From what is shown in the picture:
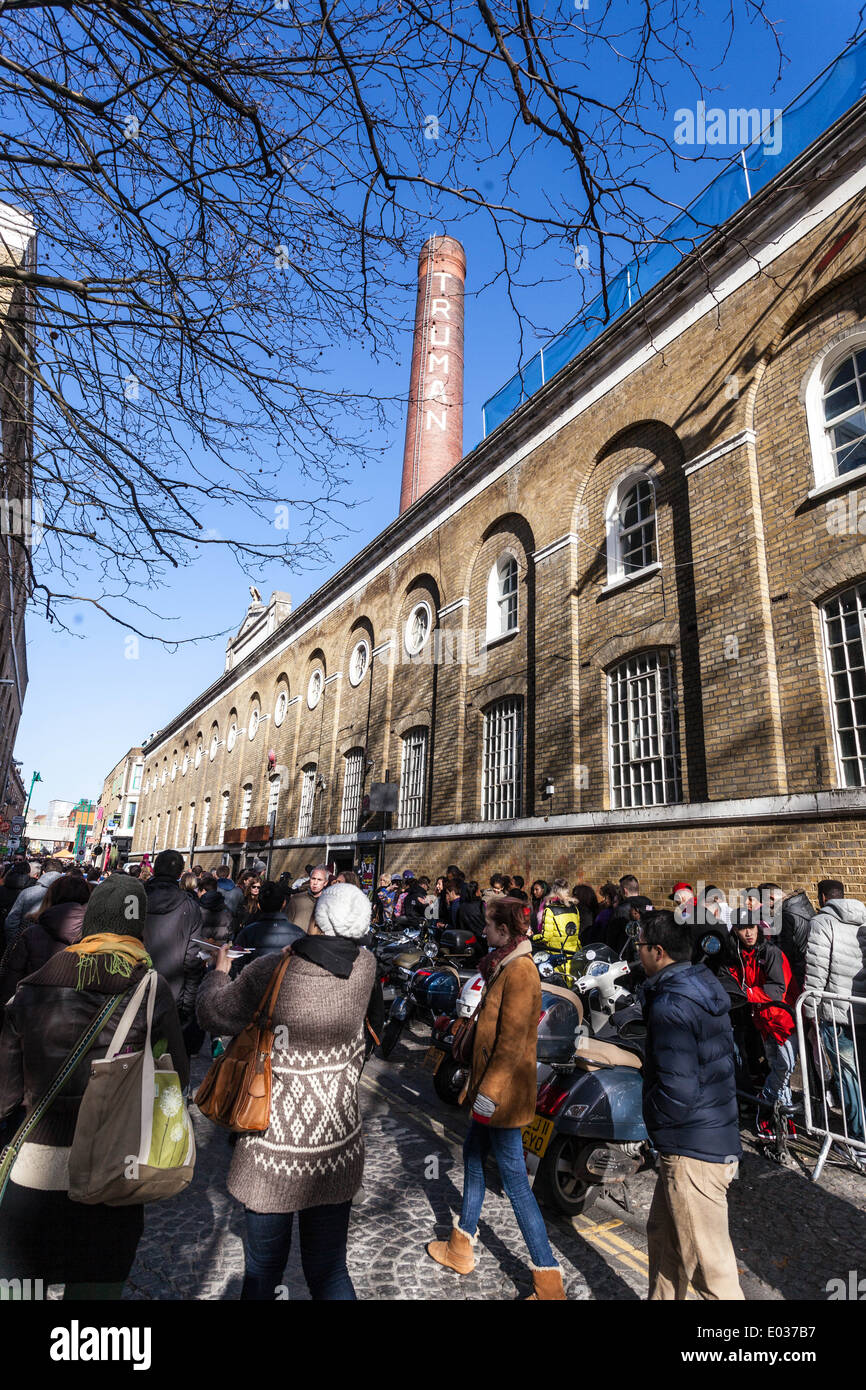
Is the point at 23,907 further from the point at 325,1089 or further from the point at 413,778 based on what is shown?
the point at 413,778

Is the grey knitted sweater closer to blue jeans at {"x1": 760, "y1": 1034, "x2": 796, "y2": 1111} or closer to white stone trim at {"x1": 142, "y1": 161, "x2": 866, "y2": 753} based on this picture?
white stone trim at {"x1": 142, "y1": 161, "x2": 866, "y2": 753}

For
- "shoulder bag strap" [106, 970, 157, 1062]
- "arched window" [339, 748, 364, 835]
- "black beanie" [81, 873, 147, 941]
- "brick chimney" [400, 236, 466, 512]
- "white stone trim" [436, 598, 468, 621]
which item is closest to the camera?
"shoulder bag strap" [106, 970, 157, 1062]

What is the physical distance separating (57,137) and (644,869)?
32.6 ft

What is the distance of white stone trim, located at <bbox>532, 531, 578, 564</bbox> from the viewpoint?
1306 cm

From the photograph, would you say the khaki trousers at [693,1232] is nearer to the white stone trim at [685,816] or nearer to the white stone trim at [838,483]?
the white stone trim at [685,816]

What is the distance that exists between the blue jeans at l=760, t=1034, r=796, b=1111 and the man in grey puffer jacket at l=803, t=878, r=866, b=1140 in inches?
12.0

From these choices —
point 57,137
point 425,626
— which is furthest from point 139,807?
point 57,137

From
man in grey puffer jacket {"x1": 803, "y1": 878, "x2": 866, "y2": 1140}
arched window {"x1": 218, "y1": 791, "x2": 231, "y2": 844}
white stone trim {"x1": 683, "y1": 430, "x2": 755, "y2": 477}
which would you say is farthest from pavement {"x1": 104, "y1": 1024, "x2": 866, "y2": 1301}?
arched window {"x1": 218, "y1": 791, "x2": 231, "y2": 844}

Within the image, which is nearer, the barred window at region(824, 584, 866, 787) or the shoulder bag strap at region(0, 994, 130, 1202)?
the shoulder bag strap at region(0, 994, 130, 1202)

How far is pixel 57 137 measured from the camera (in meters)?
4.18

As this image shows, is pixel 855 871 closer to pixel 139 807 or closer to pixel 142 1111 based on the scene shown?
pixel 142 1111
